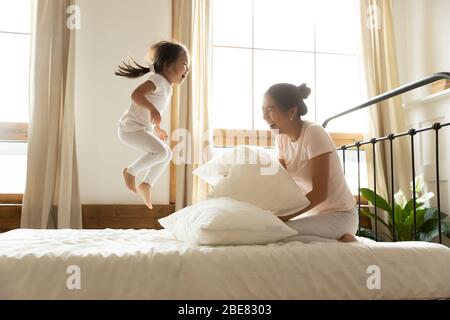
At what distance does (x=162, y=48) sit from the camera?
7.18ft

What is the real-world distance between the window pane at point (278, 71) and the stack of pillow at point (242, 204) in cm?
174

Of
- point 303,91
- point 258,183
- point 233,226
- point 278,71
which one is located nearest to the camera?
point 233,226

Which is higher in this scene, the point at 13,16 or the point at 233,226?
the point at 13,16

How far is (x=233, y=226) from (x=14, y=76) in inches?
97.1

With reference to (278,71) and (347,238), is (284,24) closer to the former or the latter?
(278,71)

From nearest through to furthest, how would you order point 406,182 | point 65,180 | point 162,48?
point 162,48
point 65,180
point 406,182

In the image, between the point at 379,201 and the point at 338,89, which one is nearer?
the point at 379,201

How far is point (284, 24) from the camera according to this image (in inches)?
139

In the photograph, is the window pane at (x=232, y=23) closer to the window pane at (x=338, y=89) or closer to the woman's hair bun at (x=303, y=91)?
the window pane at (x=338, y=89)

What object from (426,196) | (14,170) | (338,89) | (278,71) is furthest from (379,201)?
(14,170)
